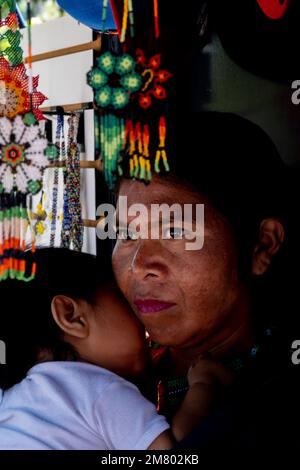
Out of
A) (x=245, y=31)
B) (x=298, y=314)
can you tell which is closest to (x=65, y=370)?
(x=298, y=314)

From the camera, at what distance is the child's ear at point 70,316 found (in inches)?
54.2

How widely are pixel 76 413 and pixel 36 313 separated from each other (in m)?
0.30

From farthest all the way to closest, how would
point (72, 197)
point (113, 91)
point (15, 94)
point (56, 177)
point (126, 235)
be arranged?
point (56, 177)
point (72, 197)
point (126, 235)
point (15, 94)
point (113, 91)

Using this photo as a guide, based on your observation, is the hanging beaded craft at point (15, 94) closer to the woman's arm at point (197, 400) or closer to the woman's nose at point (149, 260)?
the woman's nose at point (149, 260)

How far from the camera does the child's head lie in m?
1.38

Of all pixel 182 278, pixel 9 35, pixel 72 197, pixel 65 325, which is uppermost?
pixel 9 35

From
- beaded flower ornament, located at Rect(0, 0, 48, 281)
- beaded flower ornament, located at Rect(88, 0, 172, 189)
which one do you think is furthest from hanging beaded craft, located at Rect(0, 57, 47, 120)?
beaded flower ornament, located at Rect(88, 0, 172, 189)

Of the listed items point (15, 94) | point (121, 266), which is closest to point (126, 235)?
point (121, 266)

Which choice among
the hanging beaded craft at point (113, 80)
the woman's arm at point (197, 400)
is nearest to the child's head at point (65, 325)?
the woman's arm at point (197, 400)

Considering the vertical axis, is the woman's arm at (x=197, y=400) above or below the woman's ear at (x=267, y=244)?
below

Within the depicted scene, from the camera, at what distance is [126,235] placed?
133 cm

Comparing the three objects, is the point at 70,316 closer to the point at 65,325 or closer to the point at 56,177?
the point at 65,325

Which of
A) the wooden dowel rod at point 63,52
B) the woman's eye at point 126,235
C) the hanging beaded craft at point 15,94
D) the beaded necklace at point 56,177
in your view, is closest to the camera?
the hanging beaded craft at point 15,94

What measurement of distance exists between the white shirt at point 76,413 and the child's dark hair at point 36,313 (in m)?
0.08
